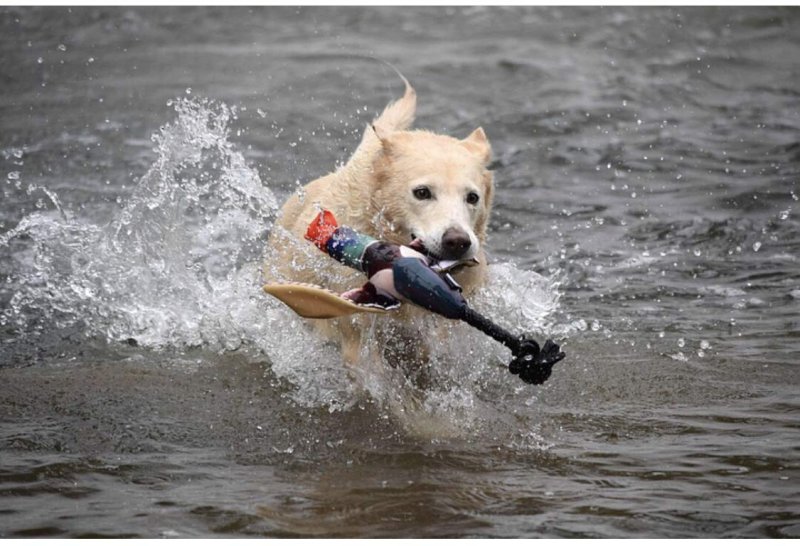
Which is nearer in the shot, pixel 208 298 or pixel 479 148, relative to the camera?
pixel 479 148

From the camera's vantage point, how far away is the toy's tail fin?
15.9ft

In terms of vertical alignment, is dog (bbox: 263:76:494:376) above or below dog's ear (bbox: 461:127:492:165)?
below

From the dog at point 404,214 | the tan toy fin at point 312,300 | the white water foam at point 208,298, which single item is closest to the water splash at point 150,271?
the white water foam at point 208,298

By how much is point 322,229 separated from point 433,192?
539 millimetres

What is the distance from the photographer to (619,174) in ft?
30.6

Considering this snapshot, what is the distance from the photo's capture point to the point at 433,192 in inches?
191

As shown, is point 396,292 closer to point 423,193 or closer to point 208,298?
point 423,193

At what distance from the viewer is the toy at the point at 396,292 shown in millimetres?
4184


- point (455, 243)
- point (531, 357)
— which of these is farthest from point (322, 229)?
point (531, 357)

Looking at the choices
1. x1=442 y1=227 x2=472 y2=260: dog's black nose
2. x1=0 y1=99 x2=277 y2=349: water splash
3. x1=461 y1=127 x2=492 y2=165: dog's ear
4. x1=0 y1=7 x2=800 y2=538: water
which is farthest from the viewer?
x1=0 y1=99 x2=277 y2=349: water splash

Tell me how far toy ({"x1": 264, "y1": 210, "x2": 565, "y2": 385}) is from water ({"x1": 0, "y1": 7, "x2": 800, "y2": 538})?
61 centimetres

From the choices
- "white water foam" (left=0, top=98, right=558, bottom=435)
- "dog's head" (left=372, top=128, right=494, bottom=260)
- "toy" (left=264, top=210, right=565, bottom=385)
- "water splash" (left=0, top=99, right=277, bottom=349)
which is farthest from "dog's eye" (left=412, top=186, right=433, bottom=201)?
"water splash" (left=0, top=99, right=277, bottom=349)

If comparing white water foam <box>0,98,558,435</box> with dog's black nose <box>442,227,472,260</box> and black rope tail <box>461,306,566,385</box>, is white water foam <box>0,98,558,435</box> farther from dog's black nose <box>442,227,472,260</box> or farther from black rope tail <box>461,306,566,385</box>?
black rope tail <box>461,306,566,385</box>

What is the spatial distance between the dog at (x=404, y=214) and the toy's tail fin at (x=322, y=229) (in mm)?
208
